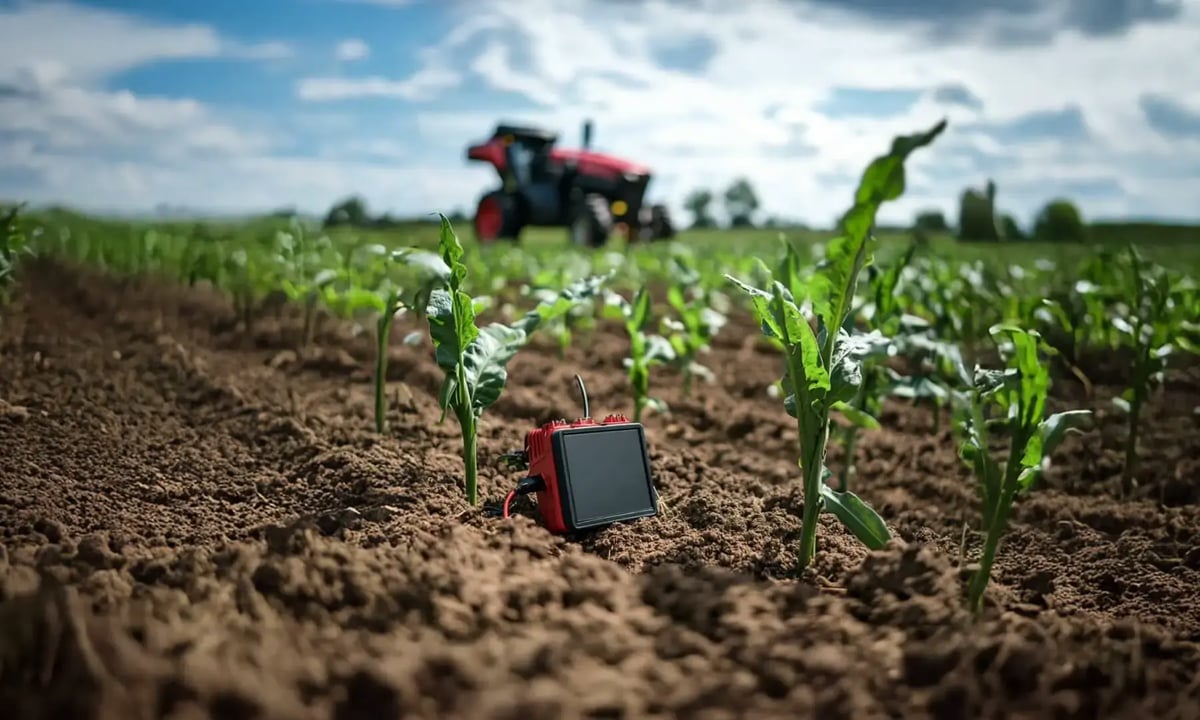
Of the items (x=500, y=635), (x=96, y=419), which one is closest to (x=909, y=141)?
(x=500, y=635)

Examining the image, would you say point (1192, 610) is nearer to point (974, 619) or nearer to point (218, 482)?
point (974, 619)

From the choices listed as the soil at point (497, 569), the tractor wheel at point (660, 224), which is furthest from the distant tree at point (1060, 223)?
the soil at point (497, 569)

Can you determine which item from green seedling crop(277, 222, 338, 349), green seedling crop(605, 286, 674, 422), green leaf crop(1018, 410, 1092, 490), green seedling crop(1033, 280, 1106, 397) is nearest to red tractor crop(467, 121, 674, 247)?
green seedling crop(277, 222, 338, 349)

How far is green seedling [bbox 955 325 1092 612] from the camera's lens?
193cm

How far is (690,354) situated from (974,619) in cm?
251

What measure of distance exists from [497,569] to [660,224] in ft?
40.1

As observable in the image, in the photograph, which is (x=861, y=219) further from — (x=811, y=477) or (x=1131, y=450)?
(x=1131, y=450)

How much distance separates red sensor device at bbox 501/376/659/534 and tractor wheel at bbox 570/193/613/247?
372 inches

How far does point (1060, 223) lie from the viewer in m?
25.6

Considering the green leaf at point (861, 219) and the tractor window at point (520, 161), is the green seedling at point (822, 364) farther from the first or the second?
the tractor window at point (520, 161)

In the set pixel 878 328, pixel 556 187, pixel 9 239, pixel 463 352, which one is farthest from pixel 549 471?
pixel 556 187

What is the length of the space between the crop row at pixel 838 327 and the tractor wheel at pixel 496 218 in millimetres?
5949

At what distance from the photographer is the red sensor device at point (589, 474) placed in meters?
2.28

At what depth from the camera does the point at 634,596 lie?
1.67 metres
